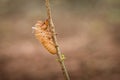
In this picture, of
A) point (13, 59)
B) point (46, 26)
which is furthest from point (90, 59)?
point (46, 26)

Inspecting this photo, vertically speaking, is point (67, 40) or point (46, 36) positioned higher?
point (67, 40)

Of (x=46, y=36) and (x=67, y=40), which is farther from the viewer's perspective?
(x=67, y=40)

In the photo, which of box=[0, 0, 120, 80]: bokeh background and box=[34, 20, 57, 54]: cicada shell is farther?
box=[0, 0, 120, 80]: bokeh background

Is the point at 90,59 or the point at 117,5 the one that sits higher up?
the point at 117,5

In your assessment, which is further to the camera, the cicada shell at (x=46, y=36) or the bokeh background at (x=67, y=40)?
the bokeh background at (x=67, y=40)

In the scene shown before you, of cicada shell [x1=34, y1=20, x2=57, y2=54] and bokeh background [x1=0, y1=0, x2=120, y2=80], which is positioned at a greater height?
bokeh background [x1=0, y1=0, x2=120, y2=80]

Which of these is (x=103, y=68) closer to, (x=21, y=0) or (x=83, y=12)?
(x=83, y=12)

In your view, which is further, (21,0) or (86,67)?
(21,0)

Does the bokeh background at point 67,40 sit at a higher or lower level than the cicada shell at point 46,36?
higher
